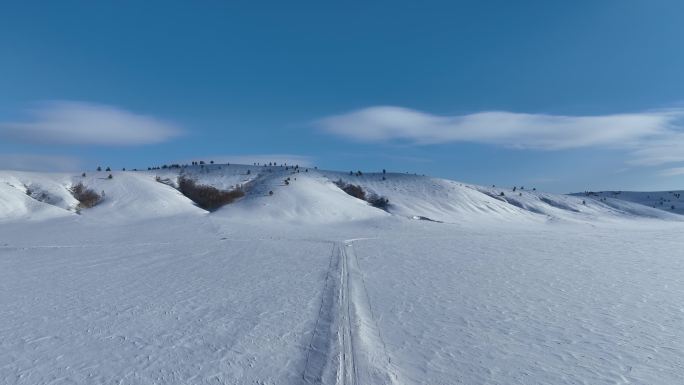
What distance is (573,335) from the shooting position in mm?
6301

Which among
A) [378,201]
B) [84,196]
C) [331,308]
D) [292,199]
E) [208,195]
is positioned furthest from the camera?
[378,201]

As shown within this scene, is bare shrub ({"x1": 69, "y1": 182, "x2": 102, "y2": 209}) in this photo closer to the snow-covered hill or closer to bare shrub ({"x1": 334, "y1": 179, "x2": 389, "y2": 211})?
the snow-covered hill

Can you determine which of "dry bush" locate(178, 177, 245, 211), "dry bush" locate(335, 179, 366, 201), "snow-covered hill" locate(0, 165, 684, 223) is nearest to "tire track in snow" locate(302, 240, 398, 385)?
"snow-covered hill" locate(0, 165, 684, 223)

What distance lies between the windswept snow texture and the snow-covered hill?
16.3 feet

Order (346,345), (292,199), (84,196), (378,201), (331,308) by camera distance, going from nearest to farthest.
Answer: (346,345)
(331,308)
(84,196)
(292,199)
(378,201)

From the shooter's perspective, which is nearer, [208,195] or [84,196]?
[84,196]

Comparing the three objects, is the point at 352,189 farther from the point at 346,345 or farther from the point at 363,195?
the point at 346,345

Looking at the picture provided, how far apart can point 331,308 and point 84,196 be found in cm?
2550

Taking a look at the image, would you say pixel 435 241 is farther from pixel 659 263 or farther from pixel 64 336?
pixel 64 336

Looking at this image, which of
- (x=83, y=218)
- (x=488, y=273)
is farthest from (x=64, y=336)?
(x=83, y=218)

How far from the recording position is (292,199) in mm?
29828

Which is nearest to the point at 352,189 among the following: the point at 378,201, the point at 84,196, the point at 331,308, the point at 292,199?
the point at 378,201

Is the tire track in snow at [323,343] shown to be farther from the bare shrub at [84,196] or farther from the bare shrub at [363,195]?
the bare shrub at [363,195]

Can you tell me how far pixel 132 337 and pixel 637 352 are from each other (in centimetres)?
624
